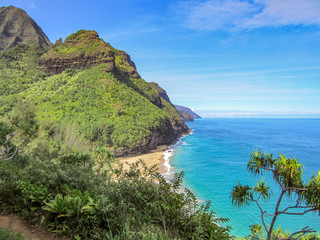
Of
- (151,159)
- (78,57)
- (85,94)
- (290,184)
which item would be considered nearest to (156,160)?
(151,159)

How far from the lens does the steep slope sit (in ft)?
141

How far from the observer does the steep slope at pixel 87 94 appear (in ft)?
141

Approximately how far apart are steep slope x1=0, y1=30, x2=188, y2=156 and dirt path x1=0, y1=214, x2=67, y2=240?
121 feet

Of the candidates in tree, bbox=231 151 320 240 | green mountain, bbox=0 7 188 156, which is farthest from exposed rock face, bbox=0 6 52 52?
tree, bbox=231 151 320 240

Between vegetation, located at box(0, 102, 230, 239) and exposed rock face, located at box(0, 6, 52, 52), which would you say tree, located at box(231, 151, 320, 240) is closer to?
vegetation, located at box(0, 102, 230, 239)

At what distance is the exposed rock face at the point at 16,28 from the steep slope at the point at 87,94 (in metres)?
34.8

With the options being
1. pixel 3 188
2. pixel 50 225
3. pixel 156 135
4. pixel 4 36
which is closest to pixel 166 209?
pixel 50 225

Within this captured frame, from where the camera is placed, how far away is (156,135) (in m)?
52.0

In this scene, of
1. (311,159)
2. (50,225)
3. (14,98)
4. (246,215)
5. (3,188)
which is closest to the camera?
(50,225)

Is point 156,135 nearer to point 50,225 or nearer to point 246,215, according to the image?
point 246,215

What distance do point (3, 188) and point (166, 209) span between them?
3.77 metres

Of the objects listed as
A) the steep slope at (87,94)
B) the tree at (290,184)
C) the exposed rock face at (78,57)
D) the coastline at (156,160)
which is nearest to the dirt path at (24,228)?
the tree at (290,184)

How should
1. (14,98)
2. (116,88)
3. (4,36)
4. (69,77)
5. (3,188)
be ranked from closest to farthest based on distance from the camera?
(3,188) < (14,98) < (116,88) < (69,77) < (4,36)

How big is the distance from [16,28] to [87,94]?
307 feet
